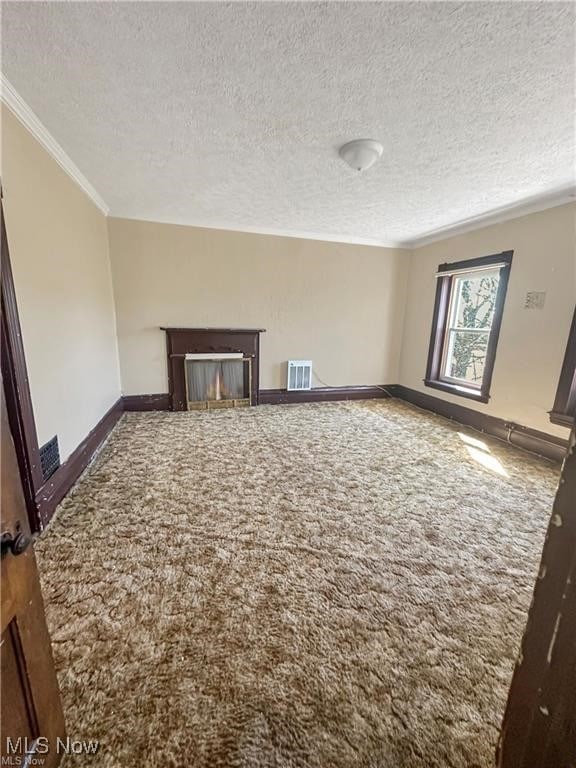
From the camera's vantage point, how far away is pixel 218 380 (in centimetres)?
393

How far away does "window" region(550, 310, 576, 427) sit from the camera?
2.58 meters

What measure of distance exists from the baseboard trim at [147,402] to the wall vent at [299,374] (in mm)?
1619

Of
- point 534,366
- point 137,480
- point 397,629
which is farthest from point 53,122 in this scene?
point 534,366

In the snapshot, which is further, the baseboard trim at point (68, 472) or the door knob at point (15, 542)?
the baseboard trim at point (68, 472)

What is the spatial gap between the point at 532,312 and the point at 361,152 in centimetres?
221

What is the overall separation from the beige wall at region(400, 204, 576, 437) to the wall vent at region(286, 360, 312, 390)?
6.46ft

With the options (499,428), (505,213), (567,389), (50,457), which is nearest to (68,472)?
(50,457)

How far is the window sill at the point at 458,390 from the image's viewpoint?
133 inches

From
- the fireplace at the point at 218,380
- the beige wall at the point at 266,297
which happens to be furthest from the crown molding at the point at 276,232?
the fireplace at the point at 218,380

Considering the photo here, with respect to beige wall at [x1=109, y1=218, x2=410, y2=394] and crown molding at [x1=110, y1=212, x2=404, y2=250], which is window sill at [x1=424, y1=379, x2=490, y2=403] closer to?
beige wall at [x1=109, y1=218, x2=410, y2=394]

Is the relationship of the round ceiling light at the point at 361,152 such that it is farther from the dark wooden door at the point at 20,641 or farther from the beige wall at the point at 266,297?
the dark wooden door at the point at 20,641

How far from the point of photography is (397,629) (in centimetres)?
120

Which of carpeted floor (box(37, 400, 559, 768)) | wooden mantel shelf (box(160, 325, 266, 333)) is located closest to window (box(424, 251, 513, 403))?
carpeted floor (box(37, 400, 559, 768))

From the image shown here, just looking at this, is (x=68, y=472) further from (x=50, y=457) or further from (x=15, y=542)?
(x=15, y=542)
